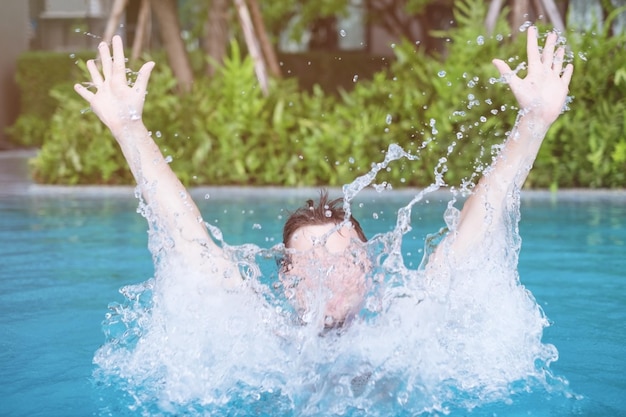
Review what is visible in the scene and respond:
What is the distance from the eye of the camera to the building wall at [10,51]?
58.5 ft

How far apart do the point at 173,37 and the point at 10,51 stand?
28.4 feet

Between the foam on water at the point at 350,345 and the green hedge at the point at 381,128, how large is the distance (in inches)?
195

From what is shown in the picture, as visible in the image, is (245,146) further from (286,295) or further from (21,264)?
(286,295)

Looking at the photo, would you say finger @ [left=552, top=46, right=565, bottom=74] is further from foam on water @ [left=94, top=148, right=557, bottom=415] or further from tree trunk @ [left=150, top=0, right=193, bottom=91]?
tree trunk @ [left=150, top=0, right=193, bottom=91]

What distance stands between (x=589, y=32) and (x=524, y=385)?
673cm

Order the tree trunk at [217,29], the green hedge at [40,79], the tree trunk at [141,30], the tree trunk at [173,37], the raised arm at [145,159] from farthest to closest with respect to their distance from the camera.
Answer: the green hedge at [40,79]
the tree trunk at [217,29]
the tree trunk at [173,37]
the tree trunk at [141,30]
the raised arm at [145,159]

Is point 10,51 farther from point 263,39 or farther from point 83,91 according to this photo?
point 83,91

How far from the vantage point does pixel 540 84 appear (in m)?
2.85

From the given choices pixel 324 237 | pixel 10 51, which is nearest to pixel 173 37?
pixel 324 237

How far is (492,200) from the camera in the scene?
3064mm

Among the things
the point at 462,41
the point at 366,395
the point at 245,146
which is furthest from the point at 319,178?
the point at 366,395

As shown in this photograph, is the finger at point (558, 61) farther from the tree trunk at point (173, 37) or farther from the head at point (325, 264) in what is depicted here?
the tree trunk at point (173, 37)

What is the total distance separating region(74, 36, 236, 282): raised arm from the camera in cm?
290

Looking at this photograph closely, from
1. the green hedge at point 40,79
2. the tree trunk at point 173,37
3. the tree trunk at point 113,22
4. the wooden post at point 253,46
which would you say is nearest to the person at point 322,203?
the wooden post at point 253,46
